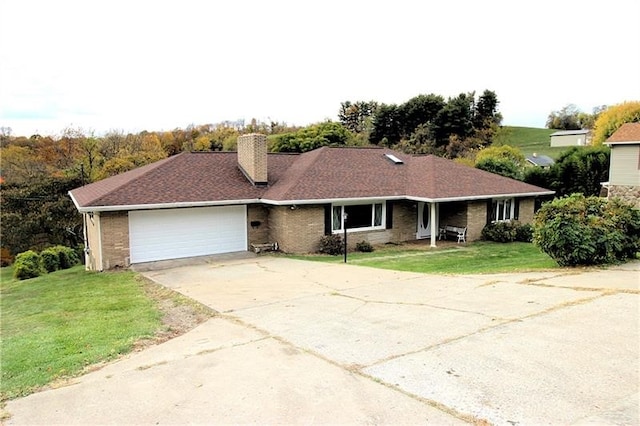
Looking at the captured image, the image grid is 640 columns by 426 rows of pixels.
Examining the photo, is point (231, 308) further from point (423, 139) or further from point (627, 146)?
point (423, 139)

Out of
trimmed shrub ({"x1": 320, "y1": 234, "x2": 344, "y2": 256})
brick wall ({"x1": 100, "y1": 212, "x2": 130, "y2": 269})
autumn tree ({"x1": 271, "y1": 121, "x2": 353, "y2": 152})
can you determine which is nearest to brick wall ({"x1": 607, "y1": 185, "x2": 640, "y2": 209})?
trimmed shrub ({"x1": 320, "y1": 234, "x2": 344, "y2": 256})

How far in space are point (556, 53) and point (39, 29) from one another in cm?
1918

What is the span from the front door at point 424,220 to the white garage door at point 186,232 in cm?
824

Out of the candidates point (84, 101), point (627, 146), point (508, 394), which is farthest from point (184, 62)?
point (627, 146)

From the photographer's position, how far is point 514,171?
28906mm

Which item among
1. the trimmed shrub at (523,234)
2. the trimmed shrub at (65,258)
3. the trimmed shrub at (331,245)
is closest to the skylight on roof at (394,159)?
the trimmed shrub at (523,234)

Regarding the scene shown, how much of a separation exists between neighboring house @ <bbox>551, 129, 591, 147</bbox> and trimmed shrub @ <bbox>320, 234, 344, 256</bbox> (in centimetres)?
5734

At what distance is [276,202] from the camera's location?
17016 millimetres

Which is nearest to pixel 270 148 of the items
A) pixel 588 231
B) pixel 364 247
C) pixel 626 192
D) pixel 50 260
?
pixel 50 260

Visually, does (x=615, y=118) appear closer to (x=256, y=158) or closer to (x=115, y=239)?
(x=256, y=158)

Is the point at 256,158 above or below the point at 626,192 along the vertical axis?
above

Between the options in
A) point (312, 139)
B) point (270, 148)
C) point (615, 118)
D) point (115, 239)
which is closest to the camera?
point (115, 239)

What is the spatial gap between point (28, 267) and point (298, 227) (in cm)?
1273

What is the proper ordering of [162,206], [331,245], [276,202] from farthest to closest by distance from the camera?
[331,245] → [276,202] → [162,206]
